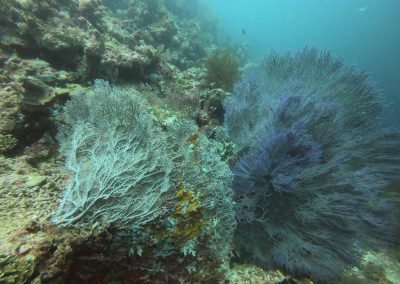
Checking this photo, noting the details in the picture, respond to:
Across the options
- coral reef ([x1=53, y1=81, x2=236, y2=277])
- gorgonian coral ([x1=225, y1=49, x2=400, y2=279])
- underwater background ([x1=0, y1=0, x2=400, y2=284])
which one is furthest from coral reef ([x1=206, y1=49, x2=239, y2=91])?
coral reef ([x1=53, y1=81, x2=236, y2=277])

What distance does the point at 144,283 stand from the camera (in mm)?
2730

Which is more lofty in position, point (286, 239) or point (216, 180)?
point (216, 180)

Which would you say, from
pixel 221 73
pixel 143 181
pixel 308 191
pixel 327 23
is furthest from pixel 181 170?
pixel 327 23

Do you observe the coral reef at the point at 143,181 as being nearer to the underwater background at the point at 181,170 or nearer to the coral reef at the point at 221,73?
the underwater background at the point at 181,170

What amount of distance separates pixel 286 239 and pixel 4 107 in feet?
14.4

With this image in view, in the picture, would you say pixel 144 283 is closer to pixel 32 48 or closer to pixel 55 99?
pixel 55 99

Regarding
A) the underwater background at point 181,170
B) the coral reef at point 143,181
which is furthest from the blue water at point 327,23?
the coral reef at point 143,181

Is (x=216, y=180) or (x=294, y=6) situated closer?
(x=216, y=180)

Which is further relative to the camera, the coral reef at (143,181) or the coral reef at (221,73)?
the coral reef at (221,73)

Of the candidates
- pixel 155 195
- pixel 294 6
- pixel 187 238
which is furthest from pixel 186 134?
pixel 294 6

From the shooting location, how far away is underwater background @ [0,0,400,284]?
2.52 metres

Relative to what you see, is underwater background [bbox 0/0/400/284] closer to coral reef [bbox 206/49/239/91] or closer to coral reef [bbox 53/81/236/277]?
coral reef [bbox 53/81/236/277]

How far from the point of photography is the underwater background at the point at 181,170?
2.52m

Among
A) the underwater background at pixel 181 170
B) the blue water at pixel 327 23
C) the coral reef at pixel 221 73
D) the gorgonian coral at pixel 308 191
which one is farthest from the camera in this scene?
the blue water at pixel 327 23
